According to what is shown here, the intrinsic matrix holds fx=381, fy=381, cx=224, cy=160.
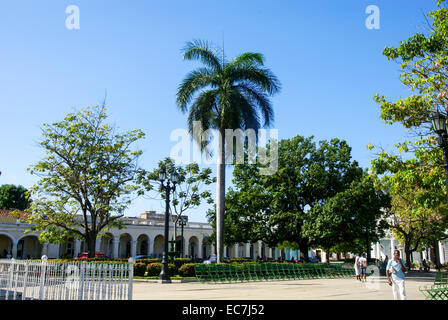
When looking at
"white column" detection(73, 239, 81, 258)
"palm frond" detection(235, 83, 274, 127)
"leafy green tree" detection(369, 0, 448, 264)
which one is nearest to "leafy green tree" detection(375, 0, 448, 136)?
"leafy green tree" detection(369, 0, 448, 264)

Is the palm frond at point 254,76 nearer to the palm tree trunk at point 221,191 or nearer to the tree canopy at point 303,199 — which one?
the palm tree trunk at point 221,191

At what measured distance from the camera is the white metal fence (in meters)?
8.66

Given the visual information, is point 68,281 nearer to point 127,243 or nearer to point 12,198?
point 127,243

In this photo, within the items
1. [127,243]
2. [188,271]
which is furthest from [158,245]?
[188,271]

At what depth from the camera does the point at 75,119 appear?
1051 inches

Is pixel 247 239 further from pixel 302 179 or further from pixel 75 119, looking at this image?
pixel 75 119

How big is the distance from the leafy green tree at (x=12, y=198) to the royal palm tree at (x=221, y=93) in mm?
52290

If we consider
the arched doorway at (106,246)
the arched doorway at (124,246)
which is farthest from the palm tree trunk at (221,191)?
the arched doorway at (124,246)

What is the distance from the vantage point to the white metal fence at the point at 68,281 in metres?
8.66

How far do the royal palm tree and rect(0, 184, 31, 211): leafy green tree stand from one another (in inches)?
2059

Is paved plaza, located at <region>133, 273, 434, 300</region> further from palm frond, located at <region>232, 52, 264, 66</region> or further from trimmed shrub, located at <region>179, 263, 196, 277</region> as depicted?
palm frond, located at <region>232, 52, 264, 66</region>
